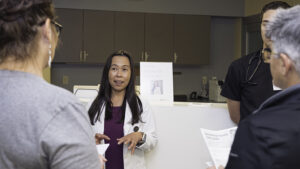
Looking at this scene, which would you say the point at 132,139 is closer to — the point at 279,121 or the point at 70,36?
the point at 279,121

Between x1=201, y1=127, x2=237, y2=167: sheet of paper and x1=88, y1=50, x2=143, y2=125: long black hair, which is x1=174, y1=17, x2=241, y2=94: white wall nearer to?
x1=88, y1=50, x2=143, y2=125: long black hair

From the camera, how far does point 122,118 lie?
191cm

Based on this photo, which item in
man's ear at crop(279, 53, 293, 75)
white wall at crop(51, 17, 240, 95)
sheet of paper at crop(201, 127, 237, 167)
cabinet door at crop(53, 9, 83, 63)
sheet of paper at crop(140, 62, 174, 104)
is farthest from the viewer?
white wall at crop(51, 17, 240, 95)

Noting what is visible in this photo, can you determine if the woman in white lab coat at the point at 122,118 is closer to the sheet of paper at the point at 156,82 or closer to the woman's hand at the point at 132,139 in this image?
the woman's hand at the point at 132,139

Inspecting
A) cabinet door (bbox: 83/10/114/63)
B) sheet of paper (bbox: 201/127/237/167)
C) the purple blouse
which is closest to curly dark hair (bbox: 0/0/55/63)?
sheet of paper (bbox: 201/127/237/167)

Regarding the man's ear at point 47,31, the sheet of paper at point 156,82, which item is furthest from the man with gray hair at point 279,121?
the sheet of paper at point 156,82

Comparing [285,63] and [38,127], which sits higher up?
[285,63]

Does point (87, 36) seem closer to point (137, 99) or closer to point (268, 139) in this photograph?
point (137, 99)

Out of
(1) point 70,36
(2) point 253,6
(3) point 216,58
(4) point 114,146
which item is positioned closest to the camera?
(4) point 114,146

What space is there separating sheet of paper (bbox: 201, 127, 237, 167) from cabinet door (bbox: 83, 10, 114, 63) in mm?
3256

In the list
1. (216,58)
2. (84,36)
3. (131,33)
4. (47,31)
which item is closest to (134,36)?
(131,33)

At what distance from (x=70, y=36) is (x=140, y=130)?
303 cm

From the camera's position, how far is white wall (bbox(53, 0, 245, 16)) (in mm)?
4641

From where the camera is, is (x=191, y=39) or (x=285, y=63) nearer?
(x=285, y=63)
